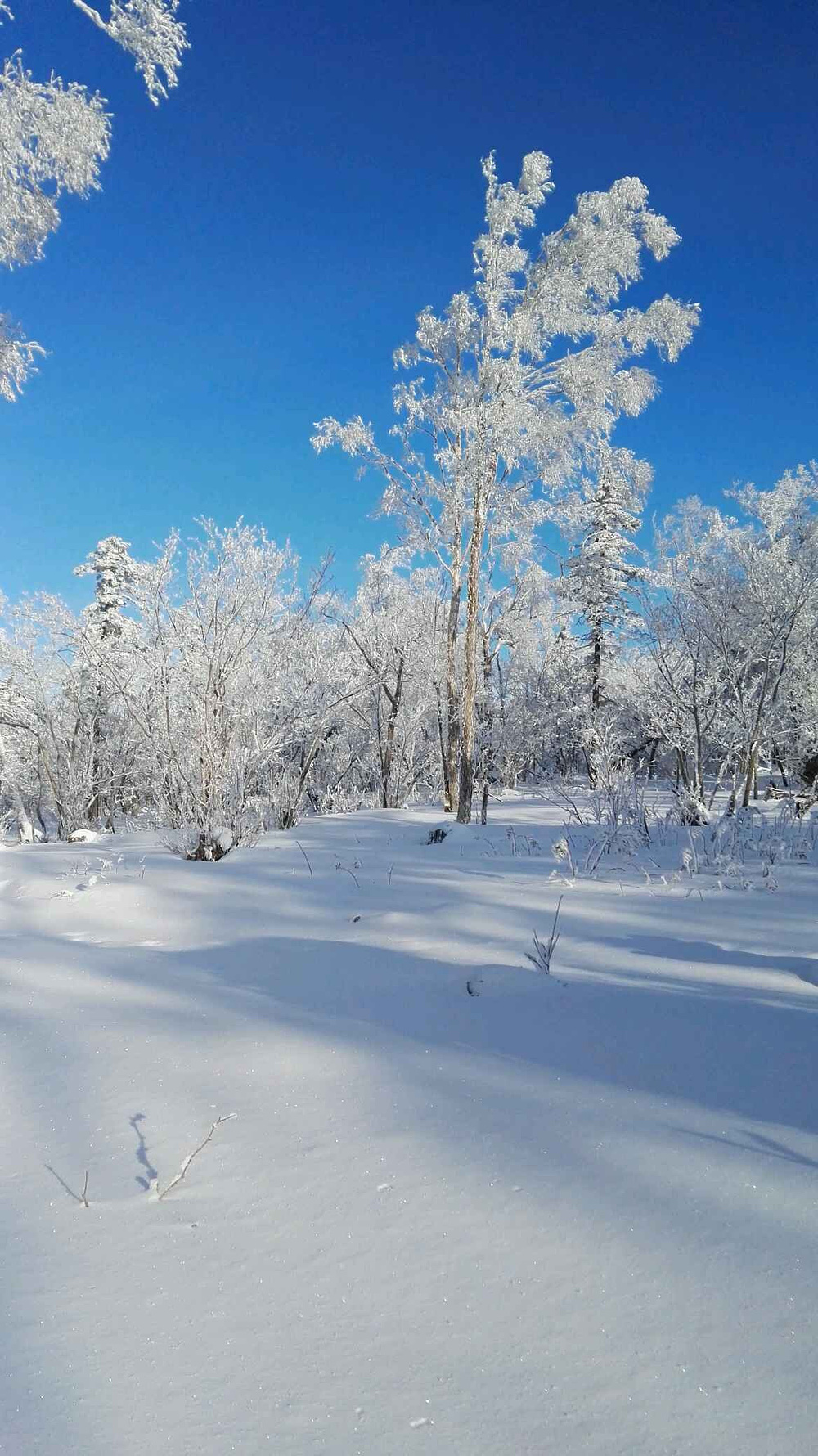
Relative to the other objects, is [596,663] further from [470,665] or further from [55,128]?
[55,128]

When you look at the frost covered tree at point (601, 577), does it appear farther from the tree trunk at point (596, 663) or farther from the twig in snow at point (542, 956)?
the twig in snow at point (542, 956)

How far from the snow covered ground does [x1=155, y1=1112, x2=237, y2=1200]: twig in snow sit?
2 cm

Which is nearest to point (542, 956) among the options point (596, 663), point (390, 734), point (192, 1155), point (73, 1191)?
point (192, 1155)

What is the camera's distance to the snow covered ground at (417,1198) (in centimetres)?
107

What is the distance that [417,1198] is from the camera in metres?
1.58

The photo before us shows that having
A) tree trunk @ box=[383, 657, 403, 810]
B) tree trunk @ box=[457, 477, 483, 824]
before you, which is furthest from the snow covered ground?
tree trunk @ box=[383, 657, 403, 810]

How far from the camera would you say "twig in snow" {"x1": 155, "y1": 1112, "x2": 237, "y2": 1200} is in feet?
5.39

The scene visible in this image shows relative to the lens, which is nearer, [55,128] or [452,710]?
[55,128]

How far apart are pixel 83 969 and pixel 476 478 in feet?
28.5

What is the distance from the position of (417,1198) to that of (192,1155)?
536 mm

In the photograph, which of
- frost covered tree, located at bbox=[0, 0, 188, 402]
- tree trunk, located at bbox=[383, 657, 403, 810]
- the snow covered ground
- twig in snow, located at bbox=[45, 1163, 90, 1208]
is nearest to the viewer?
the snow covered ground

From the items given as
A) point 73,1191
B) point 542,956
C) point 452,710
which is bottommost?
point 73,1191

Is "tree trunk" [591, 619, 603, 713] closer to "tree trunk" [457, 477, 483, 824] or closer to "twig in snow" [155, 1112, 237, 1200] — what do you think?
"tree trunk" [457, 477, 483, 824]

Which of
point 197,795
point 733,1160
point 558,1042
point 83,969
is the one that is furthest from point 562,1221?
point 197,795
